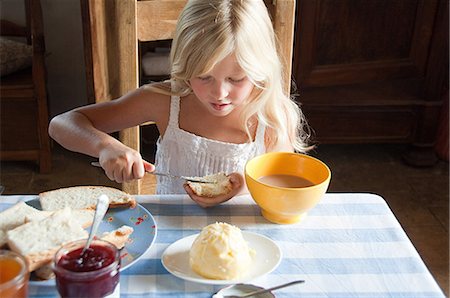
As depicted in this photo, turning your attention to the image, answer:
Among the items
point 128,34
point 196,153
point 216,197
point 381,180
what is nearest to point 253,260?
point 216,197

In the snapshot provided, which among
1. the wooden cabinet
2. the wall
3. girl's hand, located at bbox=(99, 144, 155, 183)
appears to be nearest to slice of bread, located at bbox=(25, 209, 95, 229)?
girl's hand, located at bbox=(99, 144, 155, 183)

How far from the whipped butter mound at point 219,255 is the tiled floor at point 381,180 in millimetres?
1464

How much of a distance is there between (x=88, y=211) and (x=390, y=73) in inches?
78.2

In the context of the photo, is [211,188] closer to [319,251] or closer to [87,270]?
[319,251]

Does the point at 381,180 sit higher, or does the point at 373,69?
the point at 373,69

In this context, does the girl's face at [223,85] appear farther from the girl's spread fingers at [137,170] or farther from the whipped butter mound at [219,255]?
the whipped butter mound at [219,255]

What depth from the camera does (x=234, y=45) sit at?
1.17m

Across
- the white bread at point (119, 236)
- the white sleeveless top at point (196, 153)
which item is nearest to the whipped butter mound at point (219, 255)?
the white bread at point (119, 236)

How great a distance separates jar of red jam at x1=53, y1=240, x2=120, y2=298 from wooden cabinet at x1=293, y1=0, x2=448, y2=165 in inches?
73.2

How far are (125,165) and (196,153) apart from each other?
35 cm

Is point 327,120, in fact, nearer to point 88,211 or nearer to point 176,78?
point 176,78

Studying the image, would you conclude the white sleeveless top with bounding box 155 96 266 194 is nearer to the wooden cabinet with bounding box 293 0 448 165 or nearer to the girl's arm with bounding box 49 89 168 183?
the girl's arm with bounding box 49 89 168 183

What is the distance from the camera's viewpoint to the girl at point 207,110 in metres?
1.17

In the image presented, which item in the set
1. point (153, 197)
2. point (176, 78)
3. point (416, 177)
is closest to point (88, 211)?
point (153, 197)
